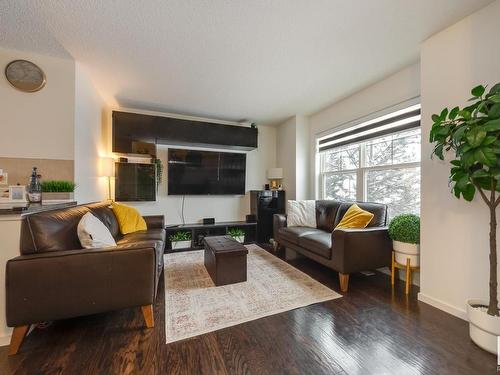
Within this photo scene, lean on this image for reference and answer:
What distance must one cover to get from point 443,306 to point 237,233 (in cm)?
284

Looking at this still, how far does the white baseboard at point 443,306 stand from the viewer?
176cm

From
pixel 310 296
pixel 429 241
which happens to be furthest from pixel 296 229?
pixel 429 241

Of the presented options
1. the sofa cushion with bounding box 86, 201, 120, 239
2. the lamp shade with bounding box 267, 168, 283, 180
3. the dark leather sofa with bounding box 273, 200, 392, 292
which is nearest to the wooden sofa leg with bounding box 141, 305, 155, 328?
the sofa cushion with bounding box 86, 201, 120, 239

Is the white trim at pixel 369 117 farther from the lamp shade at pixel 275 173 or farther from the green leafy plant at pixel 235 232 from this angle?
the green leafy plant at pixel 235 232

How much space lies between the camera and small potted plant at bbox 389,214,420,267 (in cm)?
214

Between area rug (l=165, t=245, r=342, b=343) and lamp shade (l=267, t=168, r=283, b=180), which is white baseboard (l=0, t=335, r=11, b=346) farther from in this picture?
lamp shade (l=267, t=168, r=283, b=180)

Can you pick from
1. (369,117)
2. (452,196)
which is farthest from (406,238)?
(369,117)

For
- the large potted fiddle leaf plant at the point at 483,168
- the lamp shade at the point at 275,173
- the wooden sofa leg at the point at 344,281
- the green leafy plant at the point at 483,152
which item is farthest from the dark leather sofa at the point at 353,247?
the lamp shade at the point at 275,173

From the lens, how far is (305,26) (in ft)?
6.05

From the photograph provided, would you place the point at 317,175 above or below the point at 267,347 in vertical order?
above

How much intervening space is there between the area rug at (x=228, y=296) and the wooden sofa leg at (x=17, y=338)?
0.88 meters

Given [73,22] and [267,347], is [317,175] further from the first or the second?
[73,22]

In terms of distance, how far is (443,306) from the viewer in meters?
1.87

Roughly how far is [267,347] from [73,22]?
2940 mm
